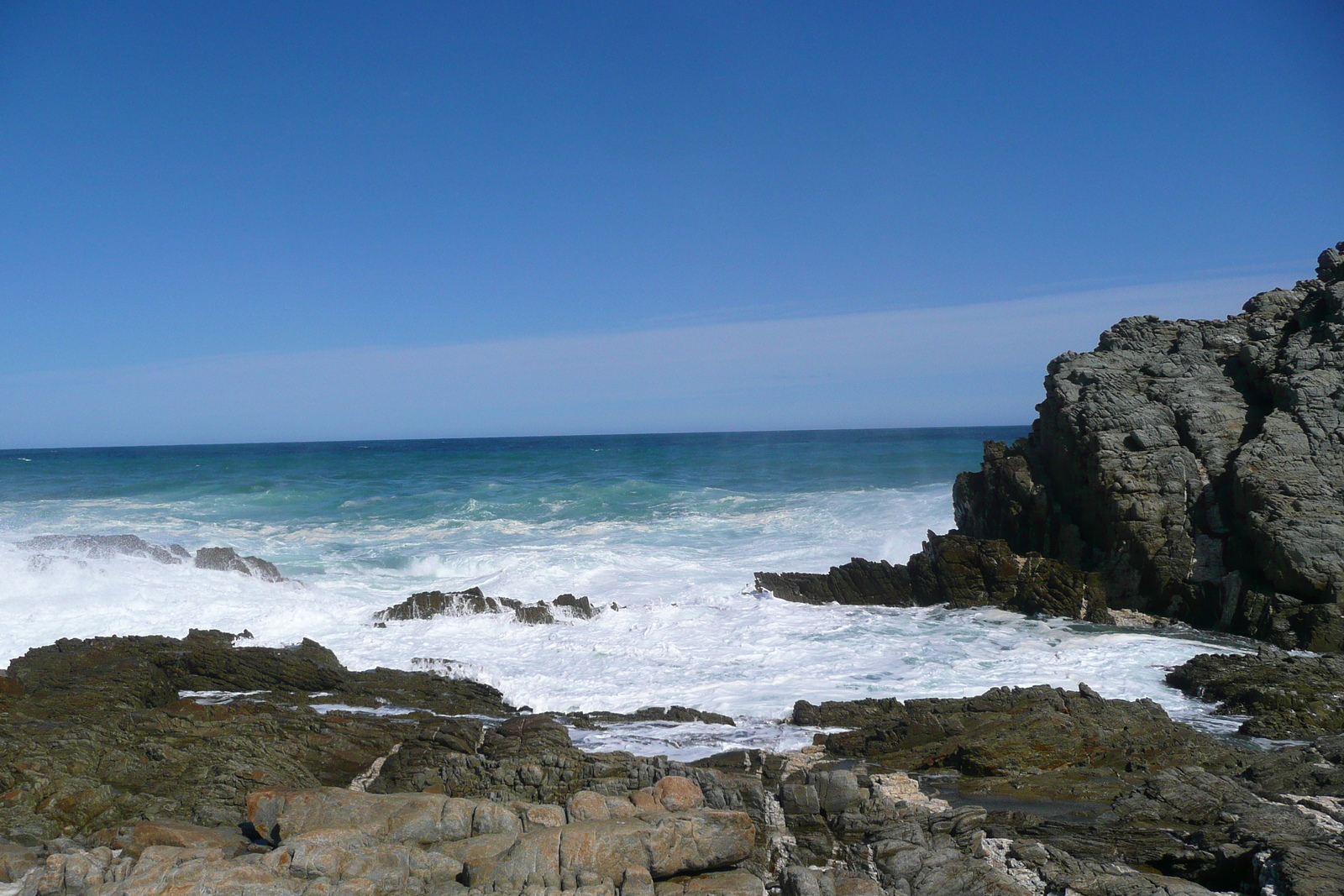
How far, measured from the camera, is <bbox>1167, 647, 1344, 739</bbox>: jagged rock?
31.8 ft

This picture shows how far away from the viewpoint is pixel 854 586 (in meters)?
17.9

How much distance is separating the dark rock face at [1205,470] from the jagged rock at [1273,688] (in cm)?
213

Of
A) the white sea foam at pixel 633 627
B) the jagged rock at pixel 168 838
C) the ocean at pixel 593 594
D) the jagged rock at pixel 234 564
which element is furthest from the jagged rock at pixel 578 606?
the jagged rock at pixel 168 838

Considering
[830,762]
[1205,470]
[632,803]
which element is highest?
[1205,470]

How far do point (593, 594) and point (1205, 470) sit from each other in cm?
1278

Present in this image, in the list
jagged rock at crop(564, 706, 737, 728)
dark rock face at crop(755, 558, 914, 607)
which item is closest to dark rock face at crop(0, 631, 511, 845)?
jagged rock at crop(564, 706, 737, 728)

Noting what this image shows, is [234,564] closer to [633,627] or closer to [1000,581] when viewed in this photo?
[633,627]

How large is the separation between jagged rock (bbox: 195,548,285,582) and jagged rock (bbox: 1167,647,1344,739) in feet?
59.5

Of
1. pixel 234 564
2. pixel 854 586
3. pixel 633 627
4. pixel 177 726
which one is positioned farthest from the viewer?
pixel 234 564

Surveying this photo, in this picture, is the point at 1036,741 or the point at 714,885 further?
the point at 1036,741

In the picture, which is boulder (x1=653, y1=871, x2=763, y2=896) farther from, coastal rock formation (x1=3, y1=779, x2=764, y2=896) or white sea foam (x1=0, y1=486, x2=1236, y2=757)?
white sea foam (x1=0, y1=486, x2=1236, y2=757)

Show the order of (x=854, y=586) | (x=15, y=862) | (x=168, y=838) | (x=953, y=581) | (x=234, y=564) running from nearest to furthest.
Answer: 1. (x=15, y=862)
2. (x=168, y=838)
3. (x=953, y=581)
4. (x=854, y=586)
5. (x=234, y=564)

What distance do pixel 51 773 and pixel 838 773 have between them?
7.33 metres

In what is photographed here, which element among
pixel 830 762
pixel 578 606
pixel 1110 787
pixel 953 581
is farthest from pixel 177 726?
pixel 953 581
